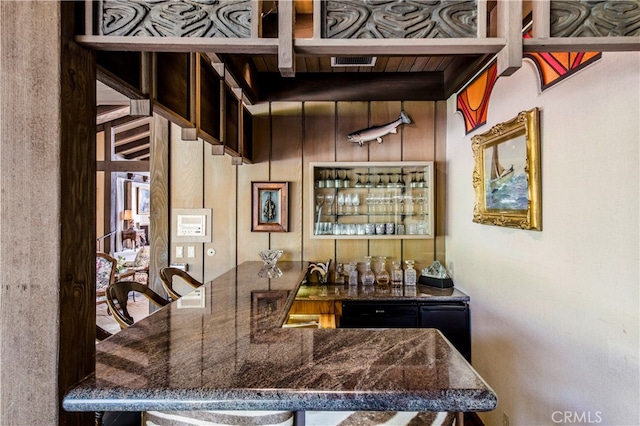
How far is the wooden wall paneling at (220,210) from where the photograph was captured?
3.37 meters

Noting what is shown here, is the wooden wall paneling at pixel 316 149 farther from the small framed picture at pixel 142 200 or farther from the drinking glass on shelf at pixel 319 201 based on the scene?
the small framed picture at pixel 142 200

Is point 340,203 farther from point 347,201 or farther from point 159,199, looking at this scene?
point 159,199

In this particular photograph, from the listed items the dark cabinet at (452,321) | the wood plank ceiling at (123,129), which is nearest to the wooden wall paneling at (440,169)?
the dark cabinet at (452,321)

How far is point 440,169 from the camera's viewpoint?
11.0 feet

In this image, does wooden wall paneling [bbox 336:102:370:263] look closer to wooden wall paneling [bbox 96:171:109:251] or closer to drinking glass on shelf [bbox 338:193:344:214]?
drinking glass on shelf [bbox 338:193:344:214]

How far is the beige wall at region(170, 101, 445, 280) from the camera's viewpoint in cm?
336

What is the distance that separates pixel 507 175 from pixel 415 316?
1.42 m

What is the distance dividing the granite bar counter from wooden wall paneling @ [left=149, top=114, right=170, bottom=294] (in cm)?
206

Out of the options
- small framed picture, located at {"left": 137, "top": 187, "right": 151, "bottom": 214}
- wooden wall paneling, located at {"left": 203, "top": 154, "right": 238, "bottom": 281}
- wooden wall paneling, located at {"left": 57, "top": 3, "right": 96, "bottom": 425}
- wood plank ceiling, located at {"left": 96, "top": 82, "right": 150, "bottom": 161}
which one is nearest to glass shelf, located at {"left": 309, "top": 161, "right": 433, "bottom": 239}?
wooden wall paneling, located at {"left": 203, "top": 154, "right": 238, "bottom": 281}

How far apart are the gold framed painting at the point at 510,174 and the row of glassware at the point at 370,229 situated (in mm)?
725

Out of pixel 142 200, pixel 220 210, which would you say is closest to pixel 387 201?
pixel 220 210

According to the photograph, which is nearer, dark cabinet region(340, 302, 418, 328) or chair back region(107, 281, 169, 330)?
chair back region(107, 281, 169, 330)

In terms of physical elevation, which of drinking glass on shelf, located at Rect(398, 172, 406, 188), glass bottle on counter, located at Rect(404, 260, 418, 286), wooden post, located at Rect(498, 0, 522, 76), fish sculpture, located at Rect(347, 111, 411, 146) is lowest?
glass bottle on counter, located at Rect(404, 260, 418, 286)

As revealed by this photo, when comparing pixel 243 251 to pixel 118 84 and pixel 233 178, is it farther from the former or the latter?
pixel 118 84
